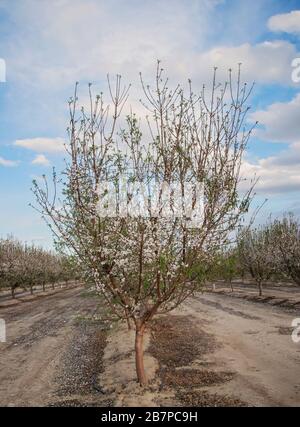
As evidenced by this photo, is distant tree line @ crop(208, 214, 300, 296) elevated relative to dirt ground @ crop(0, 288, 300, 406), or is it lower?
elevated

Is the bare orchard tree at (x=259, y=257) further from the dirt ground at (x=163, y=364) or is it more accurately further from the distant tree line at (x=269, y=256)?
the dirt ground at (x=163, y=364)

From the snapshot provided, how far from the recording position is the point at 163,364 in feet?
60.8

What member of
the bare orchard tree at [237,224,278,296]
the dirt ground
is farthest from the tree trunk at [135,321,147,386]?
the bare orchard tree at [237,224,278,296]

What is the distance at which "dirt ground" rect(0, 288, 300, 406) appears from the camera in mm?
→ 14211

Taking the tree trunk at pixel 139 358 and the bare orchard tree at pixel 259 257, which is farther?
the bare orchard tree at pixel 259 257

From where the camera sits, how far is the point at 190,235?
14305mm

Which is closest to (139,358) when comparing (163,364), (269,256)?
(163,364)

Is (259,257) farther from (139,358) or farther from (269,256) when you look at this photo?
(139,358)

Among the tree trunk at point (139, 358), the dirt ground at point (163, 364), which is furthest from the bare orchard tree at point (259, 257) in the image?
the tree trunk at point (139, 358)

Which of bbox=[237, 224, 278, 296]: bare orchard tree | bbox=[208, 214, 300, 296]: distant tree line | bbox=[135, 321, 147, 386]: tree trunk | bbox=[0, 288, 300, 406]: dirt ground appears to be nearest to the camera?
bbox=[0, 288, 300, 406]: dirt ground

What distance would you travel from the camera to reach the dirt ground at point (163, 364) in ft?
46.6

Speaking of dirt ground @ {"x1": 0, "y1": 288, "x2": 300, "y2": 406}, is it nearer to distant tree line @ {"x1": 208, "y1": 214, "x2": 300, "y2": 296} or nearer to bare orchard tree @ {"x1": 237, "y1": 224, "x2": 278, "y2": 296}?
distant tree line @ {"x1": 208, "y1": 214, "x2": 300, "y2": 296}
